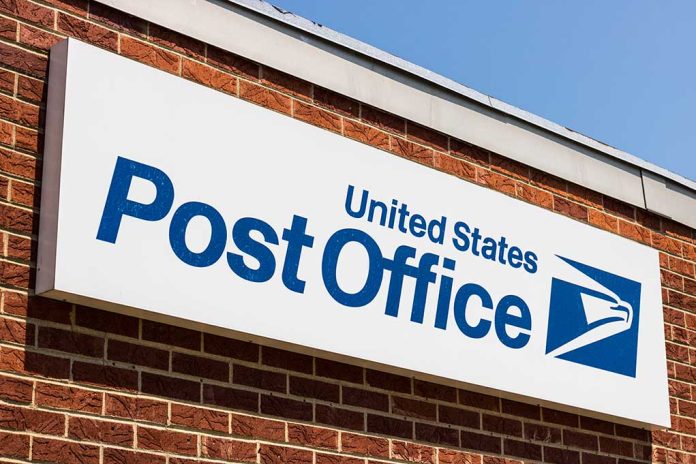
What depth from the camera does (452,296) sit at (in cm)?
812

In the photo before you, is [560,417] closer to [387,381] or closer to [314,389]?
[387,381]

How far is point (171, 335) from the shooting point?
6812mm

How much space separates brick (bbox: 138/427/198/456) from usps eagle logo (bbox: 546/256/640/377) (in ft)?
9.07

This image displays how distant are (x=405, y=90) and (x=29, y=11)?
2559 millimetres

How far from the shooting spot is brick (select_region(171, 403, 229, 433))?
6.71m

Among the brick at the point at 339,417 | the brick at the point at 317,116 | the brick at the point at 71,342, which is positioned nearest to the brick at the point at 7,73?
the brick at the point at 71,342

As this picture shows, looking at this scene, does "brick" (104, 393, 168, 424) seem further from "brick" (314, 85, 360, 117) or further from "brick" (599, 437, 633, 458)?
"brick" (599, 437, 633, 458)

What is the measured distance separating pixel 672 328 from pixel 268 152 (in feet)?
12.7

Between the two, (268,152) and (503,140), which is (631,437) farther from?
(268,152)

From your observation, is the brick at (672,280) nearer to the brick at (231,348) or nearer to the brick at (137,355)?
the brick at (231,348)

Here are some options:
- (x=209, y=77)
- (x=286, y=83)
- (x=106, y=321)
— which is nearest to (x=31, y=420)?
(x=106, y=321)

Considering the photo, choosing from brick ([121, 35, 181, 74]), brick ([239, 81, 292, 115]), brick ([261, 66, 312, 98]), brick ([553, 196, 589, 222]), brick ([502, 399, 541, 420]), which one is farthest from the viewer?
brick ([553, 196, 589, 222])

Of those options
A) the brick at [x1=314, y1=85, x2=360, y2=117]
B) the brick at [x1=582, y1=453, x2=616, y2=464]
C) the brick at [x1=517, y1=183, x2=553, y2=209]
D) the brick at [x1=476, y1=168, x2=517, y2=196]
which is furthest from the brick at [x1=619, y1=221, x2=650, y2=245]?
the brick at [x1=314, y1=85, x2=360, y2=117]

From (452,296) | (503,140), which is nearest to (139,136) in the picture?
(452,296)
